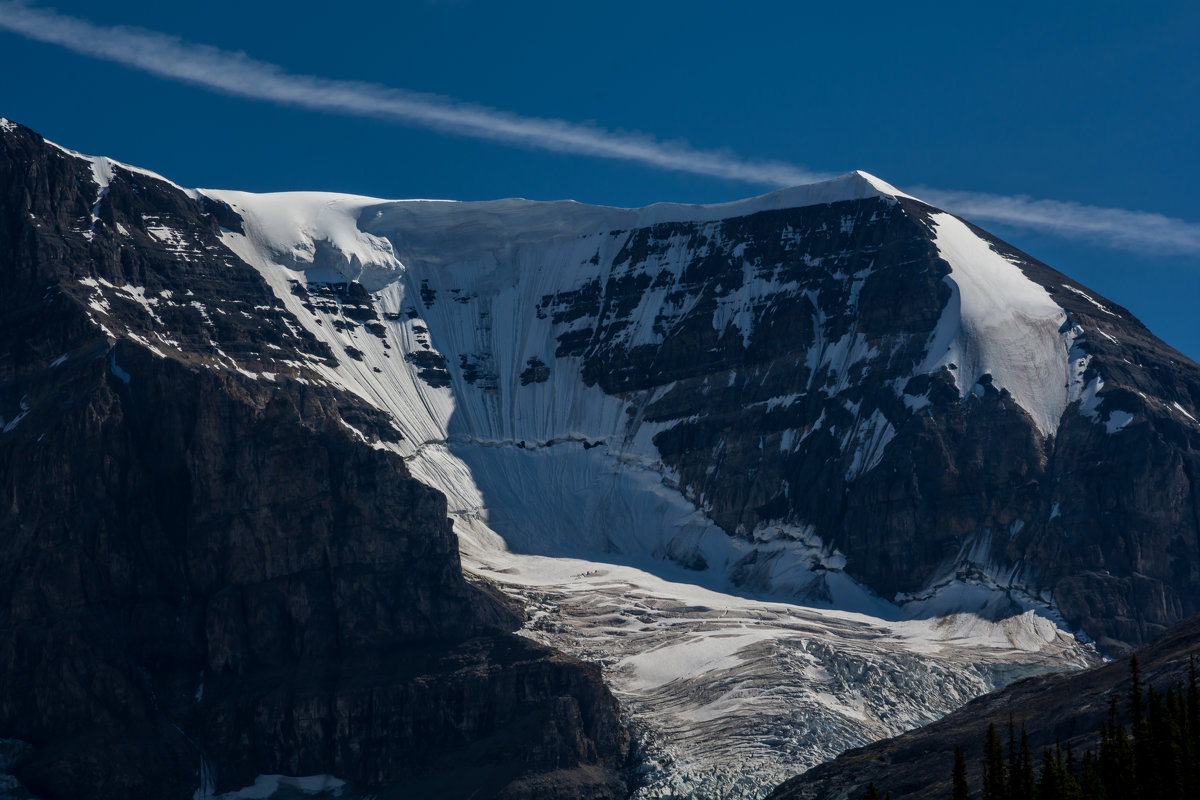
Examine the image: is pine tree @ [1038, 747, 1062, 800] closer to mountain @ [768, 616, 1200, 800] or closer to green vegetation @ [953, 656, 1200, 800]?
green vegetation @ [953, 656, 1200, 800]

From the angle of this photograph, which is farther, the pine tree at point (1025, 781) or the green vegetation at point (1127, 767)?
the pine tree at point (1025, 781)

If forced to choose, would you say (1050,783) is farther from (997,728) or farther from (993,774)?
(997,728)

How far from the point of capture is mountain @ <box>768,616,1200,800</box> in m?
172

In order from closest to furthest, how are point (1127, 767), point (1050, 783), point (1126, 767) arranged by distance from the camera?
point (1050, 783)
point (1126, 767)
point (1127, 767)

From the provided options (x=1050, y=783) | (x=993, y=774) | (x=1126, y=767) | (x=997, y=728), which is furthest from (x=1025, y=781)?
(x=997, y=728)

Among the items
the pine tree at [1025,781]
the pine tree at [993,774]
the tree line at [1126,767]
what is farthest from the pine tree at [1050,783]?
the pine tree at [993,774]

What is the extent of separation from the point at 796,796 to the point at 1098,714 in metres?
31.5

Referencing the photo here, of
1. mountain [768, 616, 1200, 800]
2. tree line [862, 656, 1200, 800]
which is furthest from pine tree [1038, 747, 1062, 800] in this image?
mountain [768, 616, 1200, 800]

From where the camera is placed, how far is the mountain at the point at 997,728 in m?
172

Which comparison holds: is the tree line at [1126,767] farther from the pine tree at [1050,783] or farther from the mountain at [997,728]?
the mountain at [997,728]

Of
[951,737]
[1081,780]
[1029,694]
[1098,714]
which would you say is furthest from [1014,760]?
[1029,694]

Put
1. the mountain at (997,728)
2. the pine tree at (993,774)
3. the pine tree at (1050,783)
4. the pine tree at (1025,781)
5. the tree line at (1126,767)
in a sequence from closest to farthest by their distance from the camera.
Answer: the tree line at (1126,767)
the pine tree at (1050,783)
the pine tree at (1025,781)
the pine tree at (993,774)
the mountain at (997,728)

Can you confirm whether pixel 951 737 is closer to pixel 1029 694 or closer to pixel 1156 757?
pixel 1029 694

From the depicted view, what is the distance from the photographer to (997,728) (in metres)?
183
